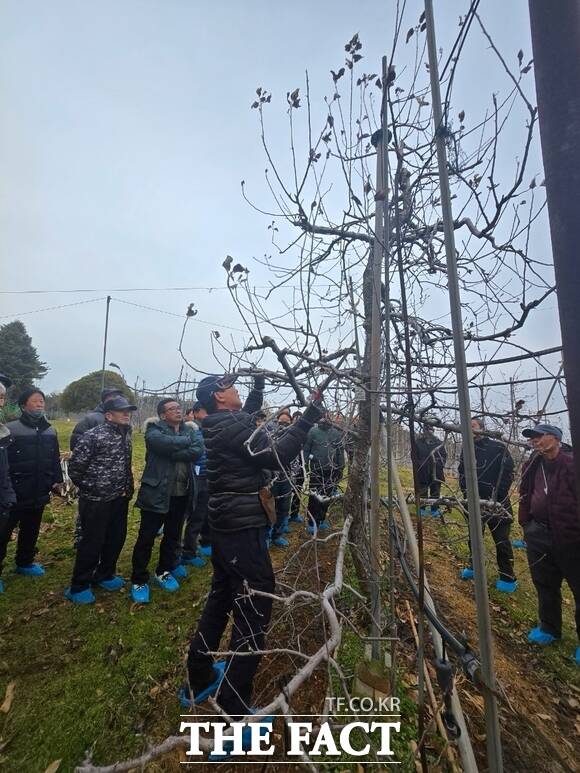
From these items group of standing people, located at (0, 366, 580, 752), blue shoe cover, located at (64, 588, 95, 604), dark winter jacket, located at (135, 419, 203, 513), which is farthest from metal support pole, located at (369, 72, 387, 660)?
blue shoe cover, located at (64, 588, 95, 604)

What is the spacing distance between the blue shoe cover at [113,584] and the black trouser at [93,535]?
12 cm

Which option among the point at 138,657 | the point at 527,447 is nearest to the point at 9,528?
the point at 138,657

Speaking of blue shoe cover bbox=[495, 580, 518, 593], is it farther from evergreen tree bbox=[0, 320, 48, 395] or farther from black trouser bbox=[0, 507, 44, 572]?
evergreen tree bbox=[0, 320, 48, 395]

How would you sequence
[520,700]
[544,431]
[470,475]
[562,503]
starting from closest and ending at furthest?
Answer: [470,475] < [520,700] < [562,503] < [544,431]

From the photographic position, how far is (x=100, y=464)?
3.82 metres

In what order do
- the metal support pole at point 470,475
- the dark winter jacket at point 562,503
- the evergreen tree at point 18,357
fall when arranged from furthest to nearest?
the evergreen tree at point 18,357 → the dark winter jacket at point 562,503 → the metal support pole at point 470,475

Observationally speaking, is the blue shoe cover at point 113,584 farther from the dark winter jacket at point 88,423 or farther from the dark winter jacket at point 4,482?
the dark winter jacket at point 88,423

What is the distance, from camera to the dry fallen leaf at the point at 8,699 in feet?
8.45

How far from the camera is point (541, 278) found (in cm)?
198

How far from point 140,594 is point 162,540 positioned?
0.61 metres

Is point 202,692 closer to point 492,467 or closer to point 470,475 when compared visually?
point 470,475

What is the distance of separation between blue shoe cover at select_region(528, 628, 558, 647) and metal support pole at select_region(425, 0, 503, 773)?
340 cm

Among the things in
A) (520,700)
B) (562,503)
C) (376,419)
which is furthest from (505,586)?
(376,419)

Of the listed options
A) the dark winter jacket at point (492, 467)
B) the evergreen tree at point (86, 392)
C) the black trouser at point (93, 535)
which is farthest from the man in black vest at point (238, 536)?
the evergreen tree at point (86, 392)
